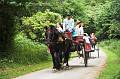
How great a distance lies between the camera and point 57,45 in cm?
2002

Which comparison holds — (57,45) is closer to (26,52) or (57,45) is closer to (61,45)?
(61,45)

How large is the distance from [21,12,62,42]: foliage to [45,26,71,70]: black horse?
1122cm

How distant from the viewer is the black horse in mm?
19641

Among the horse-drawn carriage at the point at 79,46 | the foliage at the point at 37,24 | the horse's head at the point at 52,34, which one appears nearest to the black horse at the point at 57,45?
the horse's head at the point at 52,34

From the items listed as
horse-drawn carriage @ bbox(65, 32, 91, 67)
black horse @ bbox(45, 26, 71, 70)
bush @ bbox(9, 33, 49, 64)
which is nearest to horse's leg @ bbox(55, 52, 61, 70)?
black horse @ bbox(45, 26, 71, 70)

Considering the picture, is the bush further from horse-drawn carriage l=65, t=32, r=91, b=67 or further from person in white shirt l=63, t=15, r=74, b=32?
person in white shirt l=63, t=15, r=74, b=32

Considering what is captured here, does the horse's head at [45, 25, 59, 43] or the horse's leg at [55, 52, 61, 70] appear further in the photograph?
the horse's leg at [55, 52, 61, 70]

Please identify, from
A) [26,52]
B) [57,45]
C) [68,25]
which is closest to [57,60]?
[57,45]

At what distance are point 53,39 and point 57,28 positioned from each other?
0.77m

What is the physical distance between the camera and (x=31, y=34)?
3356 cm

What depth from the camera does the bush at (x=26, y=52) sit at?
84.7ft

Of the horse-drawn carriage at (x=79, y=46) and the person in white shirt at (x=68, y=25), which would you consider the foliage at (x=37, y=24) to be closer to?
the horse-drawn carriage at (x=79, y=46)

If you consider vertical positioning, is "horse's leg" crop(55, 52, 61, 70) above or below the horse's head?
below

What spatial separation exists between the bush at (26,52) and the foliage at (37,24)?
8.08ft
